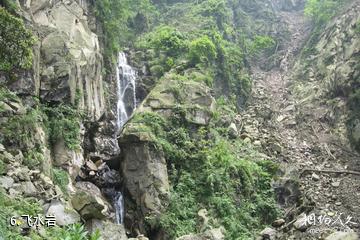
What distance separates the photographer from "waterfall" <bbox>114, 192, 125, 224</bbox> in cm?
1614

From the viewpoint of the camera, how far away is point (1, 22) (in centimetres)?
1341

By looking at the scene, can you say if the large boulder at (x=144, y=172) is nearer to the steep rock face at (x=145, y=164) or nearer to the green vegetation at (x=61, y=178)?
the steep rock face at (x=145, y=164)

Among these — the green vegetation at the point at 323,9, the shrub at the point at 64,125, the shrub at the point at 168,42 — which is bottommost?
the shrub at the point at 64,125

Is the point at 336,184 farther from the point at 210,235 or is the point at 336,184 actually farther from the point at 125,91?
the point at 125,91

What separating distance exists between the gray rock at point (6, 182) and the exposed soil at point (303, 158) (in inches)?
401

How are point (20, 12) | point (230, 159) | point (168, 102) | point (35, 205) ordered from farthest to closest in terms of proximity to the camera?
point (168, 102), point (230, 159), point (20, 12), point (35, 205)


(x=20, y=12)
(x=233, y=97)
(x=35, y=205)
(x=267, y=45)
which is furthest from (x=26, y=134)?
(x=267, y=45)

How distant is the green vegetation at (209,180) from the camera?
15992 mm

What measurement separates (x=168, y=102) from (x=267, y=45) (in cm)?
2148

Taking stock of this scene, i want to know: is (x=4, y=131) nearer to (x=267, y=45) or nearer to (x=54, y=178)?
(x=54, y=178)

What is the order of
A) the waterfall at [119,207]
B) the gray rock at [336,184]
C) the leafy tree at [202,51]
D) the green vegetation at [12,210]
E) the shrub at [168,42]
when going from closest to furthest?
the green vegetation at [12,210] < the waterfall at [119,207] < the gray rock at [336,184] < the leafy tree at [202,51] < the shrub at [168,42]

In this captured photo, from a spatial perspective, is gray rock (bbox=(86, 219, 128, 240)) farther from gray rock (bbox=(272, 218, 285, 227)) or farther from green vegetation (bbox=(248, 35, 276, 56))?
green vegetation (bbox=(248, 35, 276, 56))

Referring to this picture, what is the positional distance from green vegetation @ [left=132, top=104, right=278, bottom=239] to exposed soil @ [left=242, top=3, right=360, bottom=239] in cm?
109

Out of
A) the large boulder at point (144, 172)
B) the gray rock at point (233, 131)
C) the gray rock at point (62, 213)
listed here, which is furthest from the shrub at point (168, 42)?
the gray rock at point (62, 213)
